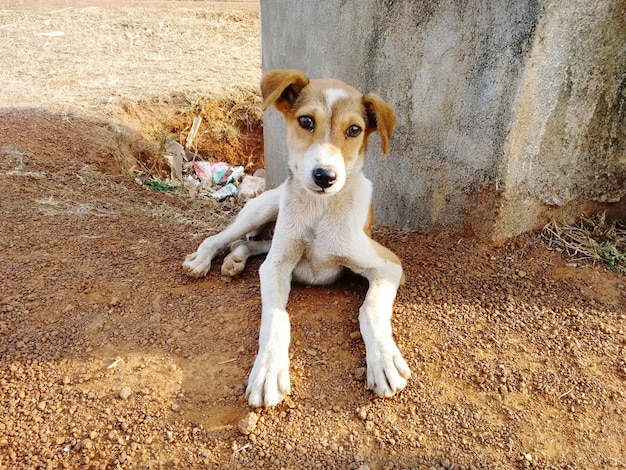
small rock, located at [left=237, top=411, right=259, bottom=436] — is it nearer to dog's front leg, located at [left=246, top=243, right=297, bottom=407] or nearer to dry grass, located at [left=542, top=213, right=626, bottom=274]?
dog's front leg, located at [left=246, top=243, right=297, bottom=407]

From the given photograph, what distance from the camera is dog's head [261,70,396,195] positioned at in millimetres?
2773

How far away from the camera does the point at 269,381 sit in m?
2.43

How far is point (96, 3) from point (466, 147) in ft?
36.6

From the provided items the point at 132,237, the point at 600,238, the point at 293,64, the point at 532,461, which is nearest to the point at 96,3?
the point at 293,64

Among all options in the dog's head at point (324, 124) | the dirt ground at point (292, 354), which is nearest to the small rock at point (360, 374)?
the dirt ground at point (292, 354)

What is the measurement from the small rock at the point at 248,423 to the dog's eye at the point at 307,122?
165 centimetres

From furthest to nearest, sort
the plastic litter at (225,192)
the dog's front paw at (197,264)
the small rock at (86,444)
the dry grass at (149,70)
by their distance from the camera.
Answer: the dry grass at (149,70) < the plastic litter at (225,192) < the dog's front paw at (197,264) < the small rock at (86,444)

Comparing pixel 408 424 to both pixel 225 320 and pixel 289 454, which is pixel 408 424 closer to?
pixel 289 454

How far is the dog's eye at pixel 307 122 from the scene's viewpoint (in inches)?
116

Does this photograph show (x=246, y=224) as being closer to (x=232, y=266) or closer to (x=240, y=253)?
(x=240, y=253)

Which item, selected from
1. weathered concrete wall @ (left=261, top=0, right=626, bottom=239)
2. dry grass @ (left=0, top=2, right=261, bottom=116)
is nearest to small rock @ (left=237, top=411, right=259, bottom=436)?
weathered concrete wall @ (left=261, top=0, right=626, bottom=239)

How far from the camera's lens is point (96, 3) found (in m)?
11.5

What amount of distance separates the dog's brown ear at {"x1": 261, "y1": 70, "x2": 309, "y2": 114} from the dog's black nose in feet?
1.67

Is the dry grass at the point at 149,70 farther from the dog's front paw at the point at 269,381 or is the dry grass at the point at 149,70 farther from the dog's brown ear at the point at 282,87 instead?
the dog's front paw at the point at 269,381
